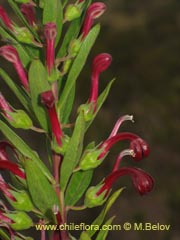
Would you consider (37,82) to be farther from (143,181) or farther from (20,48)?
(143,181)

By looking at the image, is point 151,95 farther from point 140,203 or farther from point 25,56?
point 25,56

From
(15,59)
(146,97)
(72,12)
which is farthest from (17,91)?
(146,97)

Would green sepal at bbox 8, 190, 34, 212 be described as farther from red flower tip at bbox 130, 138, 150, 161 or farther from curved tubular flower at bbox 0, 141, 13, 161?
red flower tip at bbox 130, 138, 150, 161

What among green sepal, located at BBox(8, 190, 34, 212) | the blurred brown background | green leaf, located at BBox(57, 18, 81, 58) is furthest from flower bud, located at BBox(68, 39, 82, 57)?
the blurred brown background

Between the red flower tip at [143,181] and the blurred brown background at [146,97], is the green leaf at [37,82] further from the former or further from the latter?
the blurred brown background at [146,97]

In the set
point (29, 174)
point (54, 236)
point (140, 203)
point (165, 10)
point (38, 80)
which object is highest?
point (38, 80)

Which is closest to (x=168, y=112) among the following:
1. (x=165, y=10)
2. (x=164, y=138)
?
(x=164, y=138)
